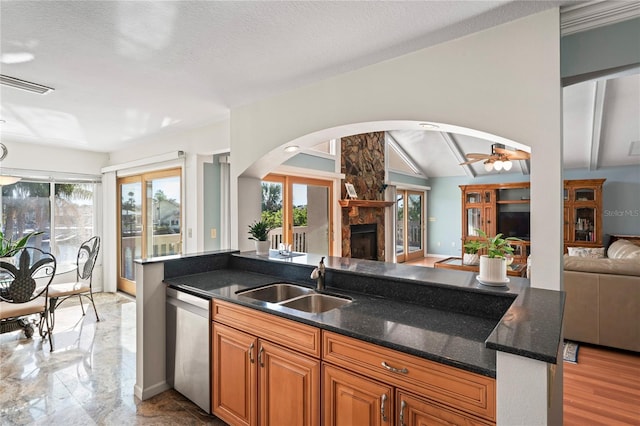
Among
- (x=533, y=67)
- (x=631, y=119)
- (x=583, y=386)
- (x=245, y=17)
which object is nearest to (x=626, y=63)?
(x=533, y=67)

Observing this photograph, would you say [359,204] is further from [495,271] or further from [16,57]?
[16,57]

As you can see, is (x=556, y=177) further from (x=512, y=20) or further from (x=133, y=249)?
(x=133, y=249)

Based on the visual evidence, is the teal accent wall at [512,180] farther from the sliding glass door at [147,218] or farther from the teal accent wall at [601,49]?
the sliding glass door at [147,218]

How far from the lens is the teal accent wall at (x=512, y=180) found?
694cm

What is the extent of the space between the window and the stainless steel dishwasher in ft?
13.3

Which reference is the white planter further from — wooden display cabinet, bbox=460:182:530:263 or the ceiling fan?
wooden display cabinet, bbox=460:182:530:263

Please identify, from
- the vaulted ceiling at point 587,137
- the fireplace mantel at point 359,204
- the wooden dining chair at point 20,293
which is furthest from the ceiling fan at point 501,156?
the wooden dining chair at point 20,293

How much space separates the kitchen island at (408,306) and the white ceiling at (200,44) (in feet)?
4.74

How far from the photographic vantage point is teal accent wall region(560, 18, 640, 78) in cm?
166

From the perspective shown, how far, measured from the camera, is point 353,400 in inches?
61.0

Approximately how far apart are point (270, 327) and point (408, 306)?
2.65 ft

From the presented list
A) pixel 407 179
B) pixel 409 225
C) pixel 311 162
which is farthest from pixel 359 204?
pixel 409 225

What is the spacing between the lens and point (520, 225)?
8484mm

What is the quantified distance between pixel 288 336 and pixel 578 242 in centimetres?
781
